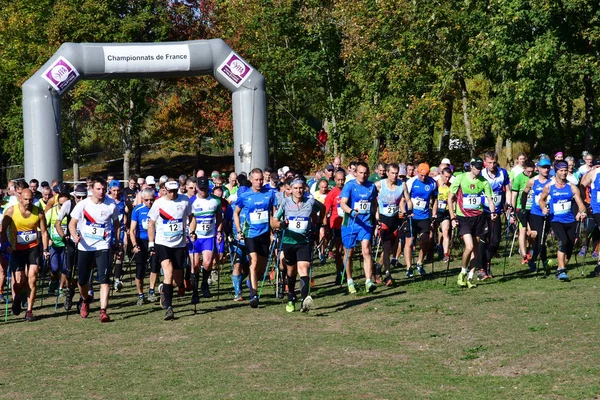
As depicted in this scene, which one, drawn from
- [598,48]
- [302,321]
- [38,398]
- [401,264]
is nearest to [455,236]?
[401,264]

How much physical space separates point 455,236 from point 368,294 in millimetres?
7650

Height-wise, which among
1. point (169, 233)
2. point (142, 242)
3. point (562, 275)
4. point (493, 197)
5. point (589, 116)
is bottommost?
point (562, 275)

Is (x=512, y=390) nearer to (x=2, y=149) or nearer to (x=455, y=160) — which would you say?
(x=455, y=160)

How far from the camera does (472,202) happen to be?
1555 cm

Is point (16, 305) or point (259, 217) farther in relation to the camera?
point (16, 305)

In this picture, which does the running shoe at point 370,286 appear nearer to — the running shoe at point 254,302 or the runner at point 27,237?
the running shoe at point 254,302

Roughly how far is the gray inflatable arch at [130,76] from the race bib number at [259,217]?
36.9ft

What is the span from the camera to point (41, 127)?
24.5 meters

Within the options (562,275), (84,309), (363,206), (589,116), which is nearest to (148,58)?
(84,309)

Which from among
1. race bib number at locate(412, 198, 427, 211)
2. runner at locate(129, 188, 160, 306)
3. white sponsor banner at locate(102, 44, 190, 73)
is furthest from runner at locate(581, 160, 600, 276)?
white sponsor banner at locate(102, 44, 190, 73)

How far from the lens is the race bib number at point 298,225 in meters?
14.1

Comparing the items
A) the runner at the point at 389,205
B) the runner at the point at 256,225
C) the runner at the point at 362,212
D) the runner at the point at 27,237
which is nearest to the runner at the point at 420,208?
the runner at the point at 389,205

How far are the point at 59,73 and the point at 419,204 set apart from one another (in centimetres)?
1122

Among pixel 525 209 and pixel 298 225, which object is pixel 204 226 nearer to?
pixel 298 225
